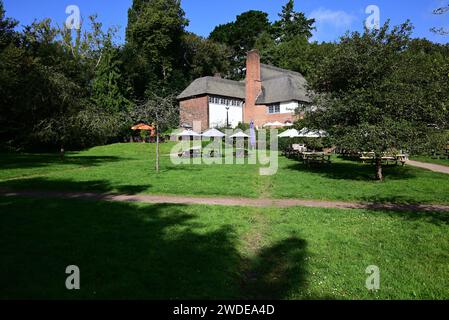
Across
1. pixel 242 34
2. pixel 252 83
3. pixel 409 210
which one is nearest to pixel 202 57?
pixel 242 34

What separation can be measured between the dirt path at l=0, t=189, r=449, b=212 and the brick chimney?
135 ft

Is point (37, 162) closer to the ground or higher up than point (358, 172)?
higher up

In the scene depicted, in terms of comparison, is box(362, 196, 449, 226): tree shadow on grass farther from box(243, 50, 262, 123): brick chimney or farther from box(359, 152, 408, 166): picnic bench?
box(243, 50, 262, 123): brick chimney

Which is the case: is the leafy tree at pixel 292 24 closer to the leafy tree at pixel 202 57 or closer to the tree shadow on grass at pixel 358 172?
the leafy tree at pixel 202 57

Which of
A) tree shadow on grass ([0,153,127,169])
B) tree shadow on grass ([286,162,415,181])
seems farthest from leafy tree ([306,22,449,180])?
tree shadow on grass ([0,153,127,169])

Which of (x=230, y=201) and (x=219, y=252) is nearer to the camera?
(x=219, y=252)

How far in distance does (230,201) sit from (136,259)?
5.84 m

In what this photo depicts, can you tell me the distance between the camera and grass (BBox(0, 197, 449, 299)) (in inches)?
206

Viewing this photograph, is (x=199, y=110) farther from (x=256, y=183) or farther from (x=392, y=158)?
(x=256, y=183)

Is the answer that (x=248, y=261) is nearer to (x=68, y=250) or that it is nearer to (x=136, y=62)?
(x=68, y=250)

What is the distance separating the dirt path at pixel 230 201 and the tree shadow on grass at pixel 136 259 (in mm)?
2258

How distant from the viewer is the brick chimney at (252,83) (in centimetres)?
5091

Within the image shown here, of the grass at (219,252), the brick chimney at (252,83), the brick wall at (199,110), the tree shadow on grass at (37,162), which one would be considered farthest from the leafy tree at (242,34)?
the grass at (219,252)

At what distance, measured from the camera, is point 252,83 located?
5222 centimetres
